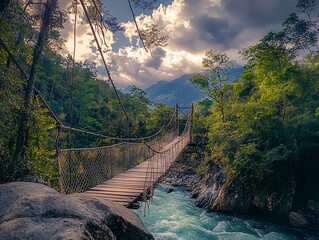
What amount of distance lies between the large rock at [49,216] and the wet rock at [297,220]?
8.29 metres

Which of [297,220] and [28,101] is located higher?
[28,101]

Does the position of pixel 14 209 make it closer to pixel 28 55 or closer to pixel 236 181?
pixel 28 55

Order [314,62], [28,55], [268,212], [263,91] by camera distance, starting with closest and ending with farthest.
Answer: [28,55], [268,212], [314,62], [263,91]

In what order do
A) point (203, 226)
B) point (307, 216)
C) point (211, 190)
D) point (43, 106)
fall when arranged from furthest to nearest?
1. point (43, 106)
2. point (211, 190)
3. point (307, 216)
4. point (203, 226)

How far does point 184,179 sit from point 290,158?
7.34 m

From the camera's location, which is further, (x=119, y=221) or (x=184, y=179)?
(x=184, y=179)

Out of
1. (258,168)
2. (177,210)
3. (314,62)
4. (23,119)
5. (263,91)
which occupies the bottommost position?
(177,210)

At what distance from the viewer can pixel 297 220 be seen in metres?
8.60

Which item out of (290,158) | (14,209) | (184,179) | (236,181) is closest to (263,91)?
(290,158)

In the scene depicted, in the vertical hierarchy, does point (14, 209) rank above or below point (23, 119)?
below

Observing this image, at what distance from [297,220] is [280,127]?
3366 mm

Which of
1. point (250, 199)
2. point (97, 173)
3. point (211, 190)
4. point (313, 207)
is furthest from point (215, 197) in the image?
point (97, 173)

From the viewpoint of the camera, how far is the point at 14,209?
1.68 metres

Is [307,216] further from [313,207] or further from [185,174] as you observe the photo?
[185,174]
